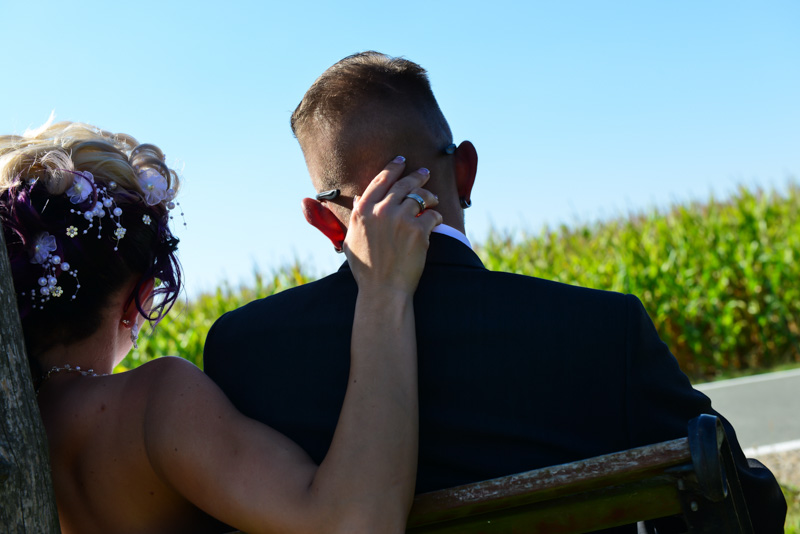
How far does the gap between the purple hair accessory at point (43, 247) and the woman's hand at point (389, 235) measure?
0.83 meters

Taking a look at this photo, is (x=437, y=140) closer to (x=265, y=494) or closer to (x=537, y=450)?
(x=537, y=450)

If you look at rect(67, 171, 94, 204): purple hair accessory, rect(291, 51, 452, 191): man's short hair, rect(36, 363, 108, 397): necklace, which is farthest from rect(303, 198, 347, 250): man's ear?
rect(36, 363, 108, 397): necklace

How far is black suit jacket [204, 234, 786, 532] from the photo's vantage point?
1.88 metres

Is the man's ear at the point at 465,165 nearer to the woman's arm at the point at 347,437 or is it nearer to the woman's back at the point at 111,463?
the woman's arm at the point at 347,437

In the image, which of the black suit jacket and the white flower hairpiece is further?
the white flower hairpiece

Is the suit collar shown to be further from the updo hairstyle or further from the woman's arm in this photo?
the updo hairstyle

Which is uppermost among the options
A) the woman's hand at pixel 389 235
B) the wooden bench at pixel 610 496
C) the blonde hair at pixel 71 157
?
the blonde hair at pixel 71 157

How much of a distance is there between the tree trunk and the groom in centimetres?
54

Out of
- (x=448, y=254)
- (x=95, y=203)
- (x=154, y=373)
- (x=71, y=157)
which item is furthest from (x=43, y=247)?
(x=448, y=254)

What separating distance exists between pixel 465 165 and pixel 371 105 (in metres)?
0.33

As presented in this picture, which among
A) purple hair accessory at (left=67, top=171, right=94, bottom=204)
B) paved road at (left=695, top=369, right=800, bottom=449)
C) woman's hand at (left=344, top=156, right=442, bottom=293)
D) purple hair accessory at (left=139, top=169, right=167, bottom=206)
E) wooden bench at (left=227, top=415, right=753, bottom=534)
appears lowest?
paved road at (left=695, top=369, right=800, bottom=449)

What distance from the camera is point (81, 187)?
2.23m

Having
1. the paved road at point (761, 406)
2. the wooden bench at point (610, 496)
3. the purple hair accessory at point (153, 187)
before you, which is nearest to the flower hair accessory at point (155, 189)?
the purple hair accessory at point (153, 187)

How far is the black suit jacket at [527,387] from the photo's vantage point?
1.88m
